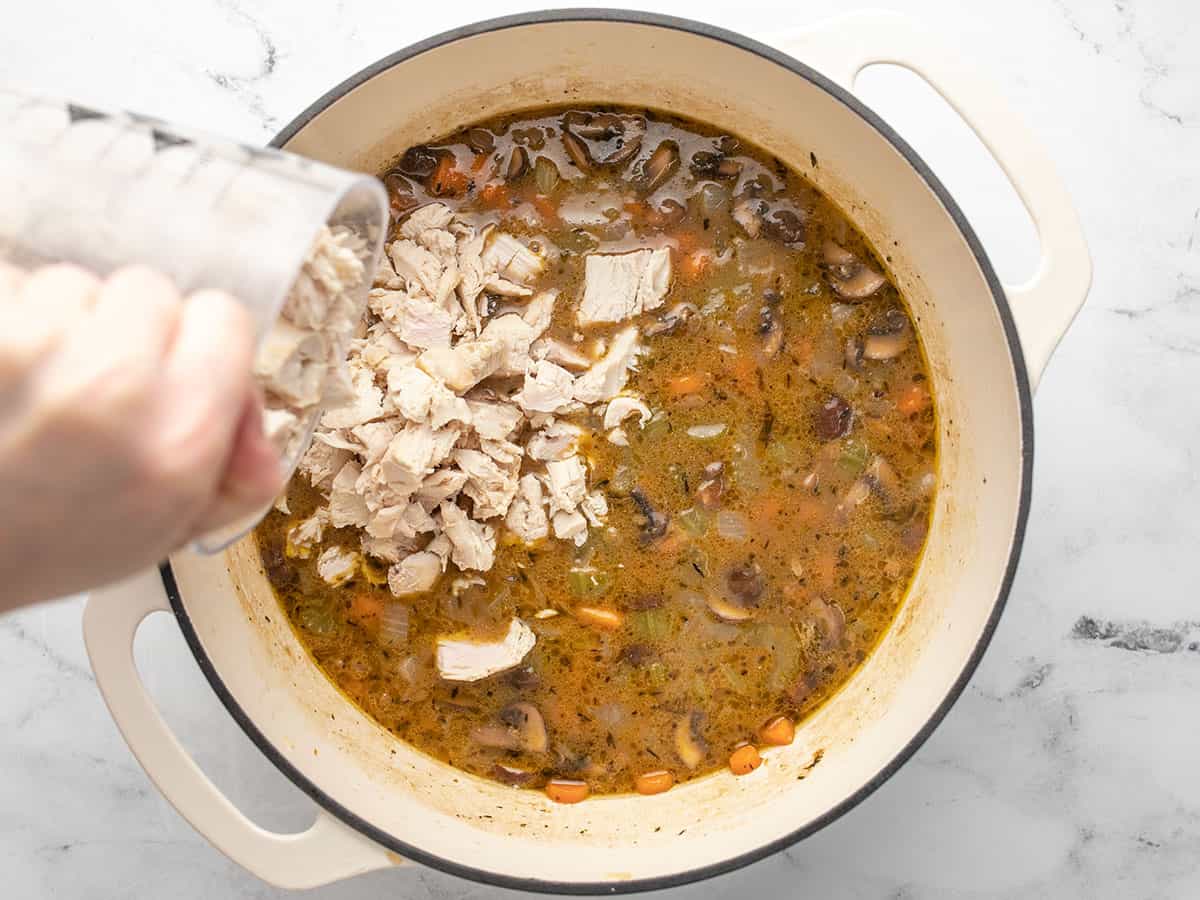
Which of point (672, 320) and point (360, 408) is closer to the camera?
point (360, 408)

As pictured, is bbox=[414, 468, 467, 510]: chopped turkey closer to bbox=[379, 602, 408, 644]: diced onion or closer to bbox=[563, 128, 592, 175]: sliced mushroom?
bbox=[379, 602, 408, 644]: diced onion

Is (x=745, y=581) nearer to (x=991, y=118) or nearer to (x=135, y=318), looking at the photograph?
(x=991, y=118)

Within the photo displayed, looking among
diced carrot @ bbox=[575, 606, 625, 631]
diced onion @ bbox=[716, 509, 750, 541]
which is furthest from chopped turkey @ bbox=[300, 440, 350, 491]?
diced onion @ bbox=[716, 509, 750, 541]

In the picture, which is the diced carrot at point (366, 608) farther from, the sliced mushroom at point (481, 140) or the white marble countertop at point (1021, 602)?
the sliced mushroom at point (481, 140)

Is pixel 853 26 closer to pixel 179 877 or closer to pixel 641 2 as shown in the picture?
pixel 641 2

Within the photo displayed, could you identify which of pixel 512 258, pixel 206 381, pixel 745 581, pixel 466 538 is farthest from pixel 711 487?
pixel 206 381

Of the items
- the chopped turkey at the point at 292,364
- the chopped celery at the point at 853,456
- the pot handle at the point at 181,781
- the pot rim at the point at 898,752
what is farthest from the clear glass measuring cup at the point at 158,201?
the chopped celery at the point at 853,456

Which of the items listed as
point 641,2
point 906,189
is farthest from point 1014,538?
point 641,2
